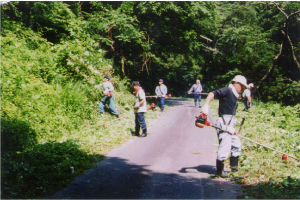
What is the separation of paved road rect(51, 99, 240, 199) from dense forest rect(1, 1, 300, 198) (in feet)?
1.53

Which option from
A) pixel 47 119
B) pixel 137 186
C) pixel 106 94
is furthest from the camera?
pixel 106 94

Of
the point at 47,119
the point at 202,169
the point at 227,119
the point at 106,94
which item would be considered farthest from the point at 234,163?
the point at 106,94

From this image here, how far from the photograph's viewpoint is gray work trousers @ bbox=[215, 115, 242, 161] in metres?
5.85

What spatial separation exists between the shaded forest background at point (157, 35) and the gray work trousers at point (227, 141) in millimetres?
6743

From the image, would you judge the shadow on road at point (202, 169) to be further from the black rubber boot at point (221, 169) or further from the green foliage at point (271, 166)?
the green foliage at point (271, 166)

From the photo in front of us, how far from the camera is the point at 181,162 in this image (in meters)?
7.06

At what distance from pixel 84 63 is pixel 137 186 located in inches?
309

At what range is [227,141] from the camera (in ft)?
19.4

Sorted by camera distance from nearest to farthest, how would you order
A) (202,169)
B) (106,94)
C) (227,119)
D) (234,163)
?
(227,119) < (234,163) < (202,169) < (106,94)

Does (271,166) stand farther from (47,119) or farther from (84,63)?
(84,63)

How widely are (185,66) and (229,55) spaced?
11.8 metres

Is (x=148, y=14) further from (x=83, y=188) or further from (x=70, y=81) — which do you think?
(x=83, y=188)

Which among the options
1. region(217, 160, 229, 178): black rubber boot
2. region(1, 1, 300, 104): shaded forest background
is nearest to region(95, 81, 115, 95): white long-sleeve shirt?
region(1, 1, 300, 104): shaded forest background

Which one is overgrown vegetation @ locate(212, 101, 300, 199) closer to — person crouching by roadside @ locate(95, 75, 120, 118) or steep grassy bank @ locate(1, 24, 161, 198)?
steep grassy bank @ locate(1, 24, 161, 198)
